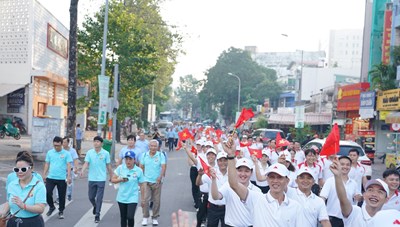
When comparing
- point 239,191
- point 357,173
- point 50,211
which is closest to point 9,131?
point 50,211

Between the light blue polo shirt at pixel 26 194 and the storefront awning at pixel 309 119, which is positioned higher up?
the storefront awning at pixel 309 119

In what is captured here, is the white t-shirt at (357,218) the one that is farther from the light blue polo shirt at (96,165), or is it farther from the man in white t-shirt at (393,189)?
the light blue polo shirt at (96,165)

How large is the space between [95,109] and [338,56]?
321 feet

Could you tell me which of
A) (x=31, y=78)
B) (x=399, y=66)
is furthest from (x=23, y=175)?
(x=31, y=78)

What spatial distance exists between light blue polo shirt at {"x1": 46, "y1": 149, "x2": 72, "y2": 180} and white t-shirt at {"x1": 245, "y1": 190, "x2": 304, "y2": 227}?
6307 millimetres

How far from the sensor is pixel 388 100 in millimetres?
28250

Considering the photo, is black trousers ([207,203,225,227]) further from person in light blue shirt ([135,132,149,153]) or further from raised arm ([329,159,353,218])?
person in light blue shirt ([135,132,149,153])

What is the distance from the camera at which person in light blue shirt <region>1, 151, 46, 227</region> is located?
211 inches

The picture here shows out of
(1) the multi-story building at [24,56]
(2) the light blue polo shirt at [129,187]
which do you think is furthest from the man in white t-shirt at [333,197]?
(1) the multi-story building at [24,56]

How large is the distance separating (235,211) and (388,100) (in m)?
24.6

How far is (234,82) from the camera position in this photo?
235 ft

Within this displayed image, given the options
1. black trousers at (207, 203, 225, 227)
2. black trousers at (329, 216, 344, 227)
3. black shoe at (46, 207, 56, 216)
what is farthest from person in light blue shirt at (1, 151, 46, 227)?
black shoe at (46, 207, 56, 216)

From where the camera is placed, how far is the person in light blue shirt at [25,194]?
5359 mm

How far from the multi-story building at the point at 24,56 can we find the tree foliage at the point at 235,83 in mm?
40175
